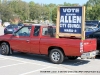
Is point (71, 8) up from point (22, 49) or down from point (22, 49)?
up

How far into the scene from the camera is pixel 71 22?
35.1 ft

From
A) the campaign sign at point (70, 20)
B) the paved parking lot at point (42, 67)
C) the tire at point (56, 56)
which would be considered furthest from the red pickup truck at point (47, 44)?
the campaign sign at point (70, 20)

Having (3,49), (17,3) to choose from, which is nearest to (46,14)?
(17,3)

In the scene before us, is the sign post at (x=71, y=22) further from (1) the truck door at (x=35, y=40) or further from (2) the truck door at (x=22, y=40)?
(2) the truck door at (x=22, y=40)

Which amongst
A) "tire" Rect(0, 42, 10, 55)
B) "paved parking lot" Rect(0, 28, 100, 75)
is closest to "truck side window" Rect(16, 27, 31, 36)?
"tire" Rect(0, 42, 10, 55)

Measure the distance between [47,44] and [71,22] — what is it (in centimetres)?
142

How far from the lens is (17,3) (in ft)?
348

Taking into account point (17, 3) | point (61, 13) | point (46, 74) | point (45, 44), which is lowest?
point (46, 74)

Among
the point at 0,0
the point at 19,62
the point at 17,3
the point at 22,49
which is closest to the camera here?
the point at 19,62

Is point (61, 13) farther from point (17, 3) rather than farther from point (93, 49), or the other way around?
point (17, 3)

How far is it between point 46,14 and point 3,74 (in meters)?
103

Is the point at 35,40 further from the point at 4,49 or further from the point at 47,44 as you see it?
the point at 4,49

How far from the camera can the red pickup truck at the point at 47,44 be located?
32.6ft

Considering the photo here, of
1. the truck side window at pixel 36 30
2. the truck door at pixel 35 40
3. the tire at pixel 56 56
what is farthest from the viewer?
the truck side window at pixel 36 30
